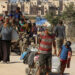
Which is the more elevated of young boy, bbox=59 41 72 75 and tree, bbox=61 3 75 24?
young boy, bbox=59 41 72 75

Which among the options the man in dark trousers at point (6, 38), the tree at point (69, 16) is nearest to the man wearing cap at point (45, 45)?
the man in dark trousers at point (6, 38)

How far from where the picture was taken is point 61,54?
8.49m

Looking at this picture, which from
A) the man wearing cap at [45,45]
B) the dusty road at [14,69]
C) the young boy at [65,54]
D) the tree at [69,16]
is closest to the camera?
the man wearing cap at [45,45]

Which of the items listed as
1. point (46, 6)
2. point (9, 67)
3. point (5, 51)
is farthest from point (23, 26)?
point (46, 6)

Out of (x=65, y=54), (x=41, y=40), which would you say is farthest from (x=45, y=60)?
(x=65, y=54)

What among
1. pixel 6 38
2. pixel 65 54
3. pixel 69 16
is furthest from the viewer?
pixel 69 16

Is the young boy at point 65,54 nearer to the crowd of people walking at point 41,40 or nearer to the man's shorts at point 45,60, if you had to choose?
the crowd of people walking at point 41,40

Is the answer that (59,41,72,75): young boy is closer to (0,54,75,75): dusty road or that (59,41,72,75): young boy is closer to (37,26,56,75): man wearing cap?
(37,26,56,75): man wearing cap

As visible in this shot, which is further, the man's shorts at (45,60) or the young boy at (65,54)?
the young boy at (65,54)

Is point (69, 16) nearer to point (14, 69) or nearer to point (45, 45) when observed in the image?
point (14, 69)

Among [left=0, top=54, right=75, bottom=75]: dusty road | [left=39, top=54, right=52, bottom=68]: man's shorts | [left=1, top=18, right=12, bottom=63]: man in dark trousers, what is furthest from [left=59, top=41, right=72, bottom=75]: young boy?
[left=1, top=18, right=12, bottom=63]: man in dark trousers

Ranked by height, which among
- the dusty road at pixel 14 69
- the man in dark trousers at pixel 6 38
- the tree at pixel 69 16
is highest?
the man in dark trousers at pixel 6 38

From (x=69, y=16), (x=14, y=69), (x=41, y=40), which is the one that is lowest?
(x=69, y=16)

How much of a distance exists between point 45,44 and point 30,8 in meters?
92.7
